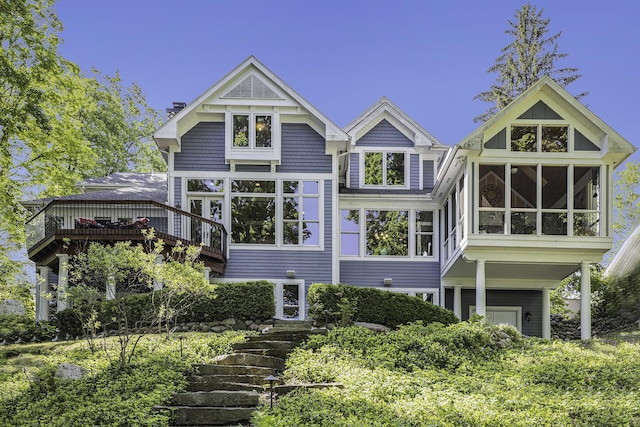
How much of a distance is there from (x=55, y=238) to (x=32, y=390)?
6.95 metres

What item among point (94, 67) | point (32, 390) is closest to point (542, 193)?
point (32, 390)

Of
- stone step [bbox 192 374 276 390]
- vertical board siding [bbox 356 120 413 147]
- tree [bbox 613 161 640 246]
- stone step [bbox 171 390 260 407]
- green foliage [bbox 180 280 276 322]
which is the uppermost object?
vertical board siding [bbox 356 120 413 147]

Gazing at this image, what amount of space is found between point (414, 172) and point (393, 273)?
346cm

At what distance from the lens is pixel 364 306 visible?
44.2ft

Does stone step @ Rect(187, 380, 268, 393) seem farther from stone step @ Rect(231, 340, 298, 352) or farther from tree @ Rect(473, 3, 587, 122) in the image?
tree @ Rect(473, 3, 587, 122)

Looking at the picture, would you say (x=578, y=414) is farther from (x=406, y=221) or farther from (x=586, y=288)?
(x=406, y=221)

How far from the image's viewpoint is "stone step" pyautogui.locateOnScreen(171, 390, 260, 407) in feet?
26.8

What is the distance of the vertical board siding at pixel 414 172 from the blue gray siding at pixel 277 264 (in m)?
4.17

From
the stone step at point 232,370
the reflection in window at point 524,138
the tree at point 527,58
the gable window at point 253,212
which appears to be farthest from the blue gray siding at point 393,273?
the tree at point 527,58

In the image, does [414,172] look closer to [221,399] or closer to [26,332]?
[26,332]

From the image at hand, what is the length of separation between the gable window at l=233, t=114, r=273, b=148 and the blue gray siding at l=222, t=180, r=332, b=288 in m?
3.22

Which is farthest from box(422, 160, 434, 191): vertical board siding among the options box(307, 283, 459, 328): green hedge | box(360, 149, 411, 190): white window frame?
box(307, 283, 459, 328): green hedge

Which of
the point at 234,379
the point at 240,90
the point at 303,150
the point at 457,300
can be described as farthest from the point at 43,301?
the point at 457,300

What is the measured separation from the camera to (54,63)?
65.2 ft
